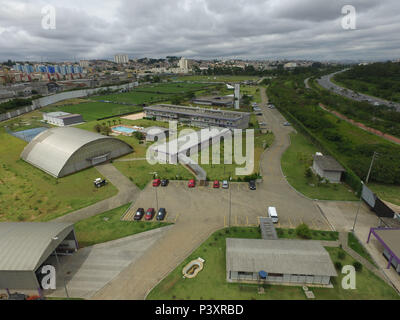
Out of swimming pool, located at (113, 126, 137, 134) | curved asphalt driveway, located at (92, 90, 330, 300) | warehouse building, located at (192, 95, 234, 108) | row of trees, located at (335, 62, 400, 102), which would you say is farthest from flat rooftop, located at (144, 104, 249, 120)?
row of trees, located at (335, 62, 400, 102)

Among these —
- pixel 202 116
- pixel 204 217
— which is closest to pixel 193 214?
pixel 204 217

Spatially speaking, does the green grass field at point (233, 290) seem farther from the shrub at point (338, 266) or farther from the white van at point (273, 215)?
the white van at point (273, 215)

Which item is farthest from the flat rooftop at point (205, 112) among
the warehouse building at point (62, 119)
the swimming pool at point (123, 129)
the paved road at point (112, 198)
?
the paved road at point (112, 198)

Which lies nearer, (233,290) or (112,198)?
(233,290)

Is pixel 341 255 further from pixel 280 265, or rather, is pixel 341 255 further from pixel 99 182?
pixel 99 182

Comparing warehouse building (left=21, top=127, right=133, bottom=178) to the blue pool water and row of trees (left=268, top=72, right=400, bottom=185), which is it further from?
row of trees (left=268, top=72, right=400, bottom=185)

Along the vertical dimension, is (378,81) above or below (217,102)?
above

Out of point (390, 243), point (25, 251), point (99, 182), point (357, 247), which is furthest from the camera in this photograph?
point (99, 182)
